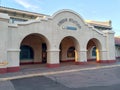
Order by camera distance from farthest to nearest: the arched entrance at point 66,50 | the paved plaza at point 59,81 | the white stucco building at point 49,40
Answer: the arched entrance at point 66,50 → the white stucco building at point 49,40 → the paved plaza at point 59,81

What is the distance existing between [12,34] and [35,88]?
8959mm

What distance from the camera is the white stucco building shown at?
55.3 feet

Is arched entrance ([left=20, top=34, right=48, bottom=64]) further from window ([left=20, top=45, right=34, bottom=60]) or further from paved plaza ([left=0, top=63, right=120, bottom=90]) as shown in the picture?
paved plaza ([left=0, top=63, right=120, bottom=90])

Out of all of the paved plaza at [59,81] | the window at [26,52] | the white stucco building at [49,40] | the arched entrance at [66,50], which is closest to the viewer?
the paved plaza at [59,81]

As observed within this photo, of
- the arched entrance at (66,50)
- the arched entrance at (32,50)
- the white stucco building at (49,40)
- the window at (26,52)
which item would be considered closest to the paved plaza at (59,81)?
the white stucco building at (49,40)

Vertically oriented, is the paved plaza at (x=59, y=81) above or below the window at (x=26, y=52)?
below

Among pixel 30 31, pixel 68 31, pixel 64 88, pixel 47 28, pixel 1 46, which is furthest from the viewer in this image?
pixel 68 31

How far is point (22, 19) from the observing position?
2709cm

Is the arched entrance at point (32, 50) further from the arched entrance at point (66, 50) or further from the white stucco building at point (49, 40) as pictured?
the arched entrance at point (66, 50)

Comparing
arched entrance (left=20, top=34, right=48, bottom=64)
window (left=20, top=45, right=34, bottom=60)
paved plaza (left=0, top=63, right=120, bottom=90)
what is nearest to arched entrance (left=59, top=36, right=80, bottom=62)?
arched entrance (left=20, top=34, right=48, bottom=64)

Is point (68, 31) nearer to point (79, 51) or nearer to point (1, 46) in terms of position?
point (79, 51)

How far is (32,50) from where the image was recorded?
2569cm

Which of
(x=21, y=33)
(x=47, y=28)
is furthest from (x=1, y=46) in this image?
(x=47, y=28)

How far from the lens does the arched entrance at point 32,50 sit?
2480 cm
